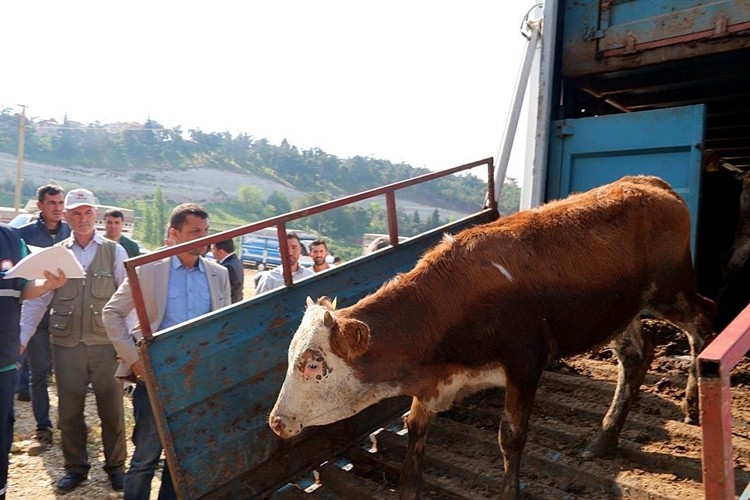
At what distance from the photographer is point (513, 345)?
3375 mm

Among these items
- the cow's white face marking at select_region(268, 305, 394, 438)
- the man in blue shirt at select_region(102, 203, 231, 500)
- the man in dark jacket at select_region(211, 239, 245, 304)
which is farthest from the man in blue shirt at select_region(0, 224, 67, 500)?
the man in dark jacket at select_region(211, 239, 245, 304)

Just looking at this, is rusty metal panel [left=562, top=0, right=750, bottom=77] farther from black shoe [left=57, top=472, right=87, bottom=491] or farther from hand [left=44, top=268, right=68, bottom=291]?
black shoe [left=57, top=472, right=87, bottom=491]

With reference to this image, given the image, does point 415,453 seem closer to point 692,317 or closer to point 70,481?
Answer: point 692,317

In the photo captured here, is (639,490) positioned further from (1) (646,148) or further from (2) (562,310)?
(1) (646,148)

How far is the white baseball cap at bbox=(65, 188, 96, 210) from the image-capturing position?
16.9 ft

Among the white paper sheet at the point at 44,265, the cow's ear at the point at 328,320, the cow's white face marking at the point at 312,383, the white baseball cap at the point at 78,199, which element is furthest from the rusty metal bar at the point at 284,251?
the white baseball cap at the point at 78,199

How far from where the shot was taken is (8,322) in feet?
12.5

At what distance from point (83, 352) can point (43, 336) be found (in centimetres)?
172

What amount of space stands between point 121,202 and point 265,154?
39778 mm

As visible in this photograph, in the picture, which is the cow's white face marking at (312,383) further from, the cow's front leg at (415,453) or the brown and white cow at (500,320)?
the cow's front leg at (415,453)

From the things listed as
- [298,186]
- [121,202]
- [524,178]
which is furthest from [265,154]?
[524,178]

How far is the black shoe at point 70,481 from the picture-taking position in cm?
491

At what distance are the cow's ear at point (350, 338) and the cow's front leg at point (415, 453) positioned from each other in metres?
0.64

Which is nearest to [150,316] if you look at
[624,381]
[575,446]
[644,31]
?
[575,446]
